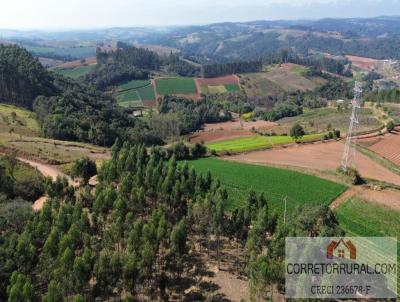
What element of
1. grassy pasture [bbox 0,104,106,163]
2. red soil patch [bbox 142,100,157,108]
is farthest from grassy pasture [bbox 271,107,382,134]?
red soil patch [bbox 142,100,157,108]

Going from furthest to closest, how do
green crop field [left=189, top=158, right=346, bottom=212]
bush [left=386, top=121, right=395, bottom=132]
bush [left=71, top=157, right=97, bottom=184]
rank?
bush [left=386, top=121, right=395, bottom=132] < bush [left=71, top=157, right=97, bottom=184] < green crop field [left=189, top=158, right=346, bottom=212]

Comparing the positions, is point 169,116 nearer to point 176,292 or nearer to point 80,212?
point 80,212

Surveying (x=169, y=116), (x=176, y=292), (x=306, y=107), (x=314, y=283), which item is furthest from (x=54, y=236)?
(x=306, y=107)

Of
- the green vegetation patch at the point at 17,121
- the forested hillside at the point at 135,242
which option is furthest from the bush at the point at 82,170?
the green vegetation patch at the point at 17,121

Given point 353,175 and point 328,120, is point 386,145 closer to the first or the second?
point 353,175

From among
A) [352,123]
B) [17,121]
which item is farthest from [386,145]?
[17,121]

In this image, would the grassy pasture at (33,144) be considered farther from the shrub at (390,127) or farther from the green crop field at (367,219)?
the shrub at (390,127)

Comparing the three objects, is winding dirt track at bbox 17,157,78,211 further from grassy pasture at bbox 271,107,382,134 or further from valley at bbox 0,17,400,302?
grassy pasture at bbox 271,107,382,134
